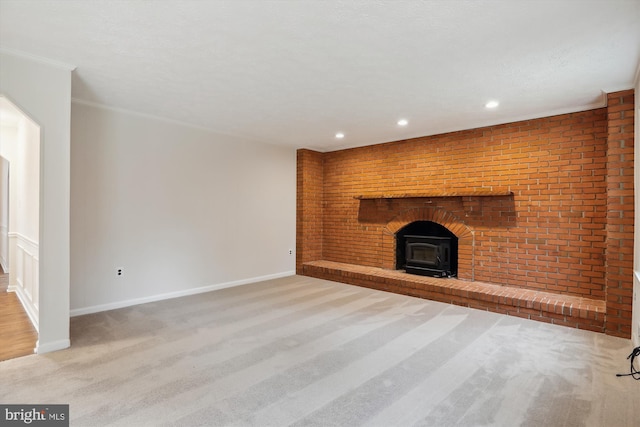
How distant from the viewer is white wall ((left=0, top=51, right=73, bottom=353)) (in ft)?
9.26

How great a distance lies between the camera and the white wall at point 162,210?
4.04 m

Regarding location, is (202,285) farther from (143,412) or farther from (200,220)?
(143,412)

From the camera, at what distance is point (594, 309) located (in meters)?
3.55

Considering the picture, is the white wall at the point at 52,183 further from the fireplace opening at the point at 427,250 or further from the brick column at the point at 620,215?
the brick column at the point at 620,215

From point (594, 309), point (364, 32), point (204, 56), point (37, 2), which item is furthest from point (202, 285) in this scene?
point (594, 309)

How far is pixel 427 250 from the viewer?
215 inches

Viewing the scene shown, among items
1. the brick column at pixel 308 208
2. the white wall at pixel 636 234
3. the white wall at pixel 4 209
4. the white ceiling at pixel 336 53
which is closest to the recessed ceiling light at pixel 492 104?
the white ceiling at pixel 336 53

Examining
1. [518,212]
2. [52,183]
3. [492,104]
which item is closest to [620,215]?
[518,212]

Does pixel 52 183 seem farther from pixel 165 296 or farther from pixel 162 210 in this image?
pixel 165 296

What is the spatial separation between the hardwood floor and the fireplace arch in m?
4.87

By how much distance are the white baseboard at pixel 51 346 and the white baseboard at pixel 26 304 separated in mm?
585

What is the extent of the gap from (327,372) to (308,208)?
4301 millimetres

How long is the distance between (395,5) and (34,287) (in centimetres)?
447

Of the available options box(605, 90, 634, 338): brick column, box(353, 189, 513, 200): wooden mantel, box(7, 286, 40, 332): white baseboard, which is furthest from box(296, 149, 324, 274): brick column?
box(605, 90, 634, 338): brick column
